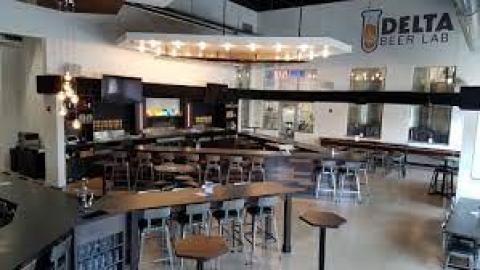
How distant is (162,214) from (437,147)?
11.6 m

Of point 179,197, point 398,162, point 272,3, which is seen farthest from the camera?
point 272,3

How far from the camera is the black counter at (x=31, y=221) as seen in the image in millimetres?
3002

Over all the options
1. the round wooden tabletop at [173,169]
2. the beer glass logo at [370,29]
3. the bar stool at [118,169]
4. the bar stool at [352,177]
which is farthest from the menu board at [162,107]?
the beer glass logo at [370,29]

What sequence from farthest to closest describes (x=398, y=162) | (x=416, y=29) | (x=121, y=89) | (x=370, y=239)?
(x=416, y=29) < (x=398, y=162) < (x=121, y=89) < (x=370, y=239)

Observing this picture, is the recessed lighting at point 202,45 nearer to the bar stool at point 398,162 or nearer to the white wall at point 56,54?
the white wall at point 56,54

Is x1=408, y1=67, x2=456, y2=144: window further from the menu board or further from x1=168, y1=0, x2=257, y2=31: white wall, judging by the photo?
the menu board

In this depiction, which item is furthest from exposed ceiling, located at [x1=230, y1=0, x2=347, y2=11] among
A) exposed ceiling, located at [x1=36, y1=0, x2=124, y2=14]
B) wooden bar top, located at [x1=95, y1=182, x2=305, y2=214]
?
wooden bar top, located at [x1=95, y1=182, x2=305, y2=214]

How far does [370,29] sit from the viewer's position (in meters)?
14.5

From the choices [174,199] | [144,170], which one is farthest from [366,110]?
[174,199]

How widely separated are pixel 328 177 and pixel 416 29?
7.37 metres

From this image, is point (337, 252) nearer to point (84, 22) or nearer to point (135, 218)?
point (135, 218)

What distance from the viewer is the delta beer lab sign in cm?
1302

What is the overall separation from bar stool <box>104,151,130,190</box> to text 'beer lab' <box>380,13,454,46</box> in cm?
1037

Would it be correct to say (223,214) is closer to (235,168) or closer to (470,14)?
(235,168)
